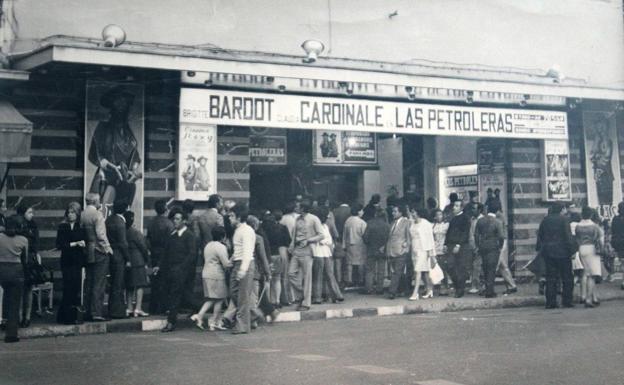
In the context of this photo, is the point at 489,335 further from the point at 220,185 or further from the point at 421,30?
the point at 421,30

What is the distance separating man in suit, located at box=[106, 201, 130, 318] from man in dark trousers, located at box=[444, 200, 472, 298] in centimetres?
614

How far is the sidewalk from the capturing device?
1132 centimetres

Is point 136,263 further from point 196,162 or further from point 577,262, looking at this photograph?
point 577,262

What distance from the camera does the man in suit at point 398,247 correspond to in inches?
583

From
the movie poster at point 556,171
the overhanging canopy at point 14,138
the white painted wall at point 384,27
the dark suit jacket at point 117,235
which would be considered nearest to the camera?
the dark suit jacket at point 117,235

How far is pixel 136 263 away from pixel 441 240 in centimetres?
619

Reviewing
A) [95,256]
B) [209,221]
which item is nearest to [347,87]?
[209,221]

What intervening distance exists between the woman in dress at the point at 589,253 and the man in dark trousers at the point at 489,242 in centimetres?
142

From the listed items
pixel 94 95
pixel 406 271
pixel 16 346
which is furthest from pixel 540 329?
pixel 94 95

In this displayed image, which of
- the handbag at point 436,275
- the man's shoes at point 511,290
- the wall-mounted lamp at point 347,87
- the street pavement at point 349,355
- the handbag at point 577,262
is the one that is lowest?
the street pavement at point 349,355

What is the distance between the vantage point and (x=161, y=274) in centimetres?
1186

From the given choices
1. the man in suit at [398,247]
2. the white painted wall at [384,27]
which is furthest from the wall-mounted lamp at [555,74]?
the man in suit at [398,247]

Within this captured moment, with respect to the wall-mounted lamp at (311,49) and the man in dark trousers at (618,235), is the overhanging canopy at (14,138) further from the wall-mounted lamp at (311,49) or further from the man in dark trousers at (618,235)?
the man in dark trousers at (618,235)

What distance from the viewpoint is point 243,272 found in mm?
11008
